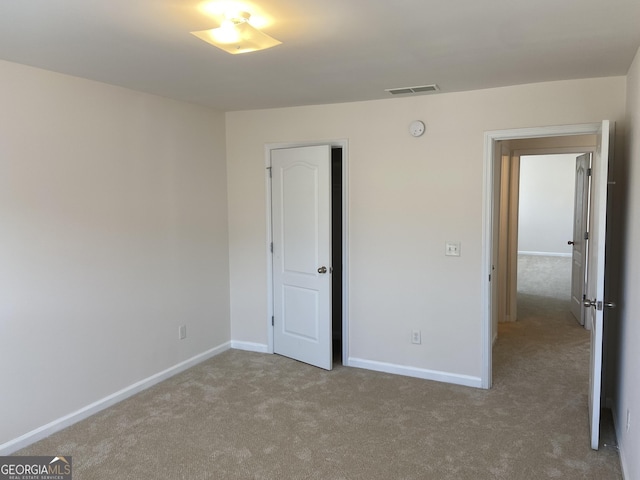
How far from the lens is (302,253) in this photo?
4.30 metres

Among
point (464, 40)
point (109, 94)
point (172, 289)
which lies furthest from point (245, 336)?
point (464, 40)

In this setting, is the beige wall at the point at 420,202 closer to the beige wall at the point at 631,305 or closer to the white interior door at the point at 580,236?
the beige wall at the point at 631,305

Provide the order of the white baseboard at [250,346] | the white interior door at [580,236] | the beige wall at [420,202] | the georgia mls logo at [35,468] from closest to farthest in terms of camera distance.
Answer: the georgia mls logo at [35,468]
the beige wall at [420,202]
the white baseboard at [250,346]
the white interior door at [580,236]

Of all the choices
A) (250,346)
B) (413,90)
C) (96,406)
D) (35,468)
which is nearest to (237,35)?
(413,90)

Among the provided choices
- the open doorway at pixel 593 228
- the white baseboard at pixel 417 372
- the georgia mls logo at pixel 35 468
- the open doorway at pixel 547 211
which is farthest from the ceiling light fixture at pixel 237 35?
the open doorway at pixel 547 211

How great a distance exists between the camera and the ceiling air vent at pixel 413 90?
346 centimetres

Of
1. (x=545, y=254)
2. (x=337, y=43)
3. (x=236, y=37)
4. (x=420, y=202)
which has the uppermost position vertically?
(x=337, y=43)

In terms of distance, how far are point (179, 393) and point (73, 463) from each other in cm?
103

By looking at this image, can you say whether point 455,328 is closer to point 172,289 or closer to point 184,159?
point 172,289

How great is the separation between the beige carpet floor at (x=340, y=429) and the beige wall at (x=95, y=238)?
318 millimetres

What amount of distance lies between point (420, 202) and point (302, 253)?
3.84 feet

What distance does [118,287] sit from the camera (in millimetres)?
3506

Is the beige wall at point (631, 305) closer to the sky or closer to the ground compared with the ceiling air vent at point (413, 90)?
closer to the ground

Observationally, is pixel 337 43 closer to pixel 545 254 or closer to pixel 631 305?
pixel 631 305
